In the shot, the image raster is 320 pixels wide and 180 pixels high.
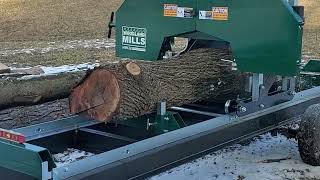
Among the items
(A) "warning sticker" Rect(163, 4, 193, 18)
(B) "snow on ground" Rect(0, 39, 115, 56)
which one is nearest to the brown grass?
(B) "snow on ground" Rect(0, 39, 115, 56)

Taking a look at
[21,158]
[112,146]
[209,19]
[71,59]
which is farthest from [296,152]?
[71,59]

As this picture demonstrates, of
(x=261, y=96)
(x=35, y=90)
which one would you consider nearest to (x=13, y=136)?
(x=261, y=96)

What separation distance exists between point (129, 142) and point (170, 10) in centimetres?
153

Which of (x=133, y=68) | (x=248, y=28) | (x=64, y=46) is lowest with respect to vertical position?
(x=64, y=46)

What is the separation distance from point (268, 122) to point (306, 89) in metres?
1.23

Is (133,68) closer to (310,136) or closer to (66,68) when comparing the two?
(310,136)

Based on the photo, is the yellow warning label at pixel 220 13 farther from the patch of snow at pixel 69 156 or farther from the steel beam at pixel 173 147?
the patch of snow at pixel 69 156

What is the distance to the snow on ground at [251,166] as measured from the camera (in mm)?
4812

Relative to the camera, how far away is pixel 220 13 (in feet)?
15.5

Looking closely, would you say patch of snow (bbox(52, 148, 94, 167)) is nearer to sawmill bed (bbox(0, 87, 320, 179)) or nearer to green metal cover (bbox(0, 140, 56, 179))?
sawmill bed (bbox(0, 87, 320, 179))

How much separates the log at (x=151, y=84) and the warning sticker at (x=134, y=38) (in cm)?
53

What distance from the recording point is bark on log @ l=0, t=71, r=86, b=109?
6293 mm

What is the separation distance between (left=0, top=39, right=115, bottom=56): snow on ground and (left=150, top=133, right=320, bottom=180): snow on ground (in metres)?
7.82

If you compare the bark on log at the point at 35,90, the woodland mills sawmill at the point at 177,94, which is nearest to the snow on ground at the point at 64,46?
the bark on log at the point at 35,90
